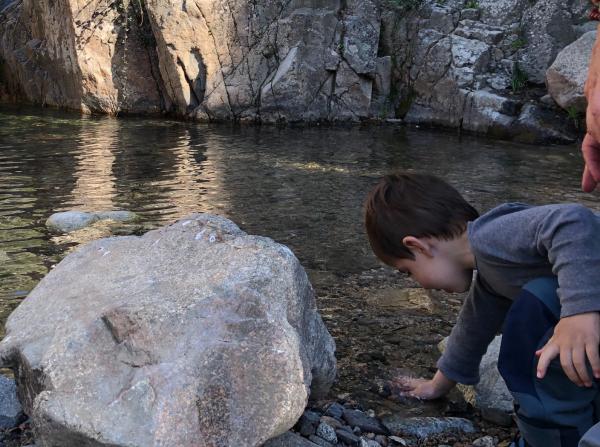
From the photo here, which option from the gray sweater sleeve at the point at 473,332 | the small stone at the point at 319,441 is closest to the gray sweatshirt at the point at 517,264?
the gray sweater sleeve at the point at 473,332

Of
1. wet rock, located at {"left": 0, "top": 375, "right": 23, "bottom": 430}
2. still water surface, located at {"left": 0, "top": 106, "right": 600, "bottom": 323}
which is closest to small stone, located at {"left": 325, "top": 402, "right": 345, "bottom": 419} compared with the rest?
wet rock, located at {"left": 0, "top": 375, "right": 23, "bottom": 430}

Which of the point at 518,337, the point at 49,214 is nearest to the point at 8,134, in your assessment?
the point at 49,214

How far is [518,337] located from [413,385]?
763 millimetres

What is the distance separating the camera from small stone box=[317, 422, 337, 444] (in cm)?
206

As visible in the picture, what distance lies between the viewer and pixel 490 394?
2.33 meters

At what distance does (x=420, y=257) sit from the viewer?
6.47ft

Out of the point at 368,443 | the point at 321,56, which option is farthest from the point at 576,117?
the point at 368,443

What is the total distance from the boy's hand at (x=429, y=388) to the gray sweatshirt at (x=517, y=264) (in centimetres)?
6

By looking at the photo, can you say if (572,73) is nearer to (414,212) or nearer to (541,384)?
(414,212)

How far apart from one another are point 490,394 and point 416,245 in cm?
73

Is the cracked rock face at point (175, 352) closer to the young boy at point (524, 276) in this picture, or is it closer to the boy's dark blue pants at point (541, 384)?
the young boy at point (524, 276)

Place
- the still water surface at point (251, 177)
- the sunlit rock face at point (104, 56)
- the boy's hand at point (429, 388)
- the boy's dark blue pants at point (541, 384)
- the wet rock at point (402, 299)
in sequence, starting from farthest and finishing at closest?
the sunlit rock face at point (104, 56), the still water surface at point (251, 177), the wet rock at point (402, 299), the boy's hand at point (429, 388), the boy's dark blue pants at point (541, 384)

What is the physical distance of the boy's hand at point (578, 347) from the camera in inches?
61.8

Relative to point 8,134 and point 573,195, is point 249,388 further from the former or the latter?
point 8,134
